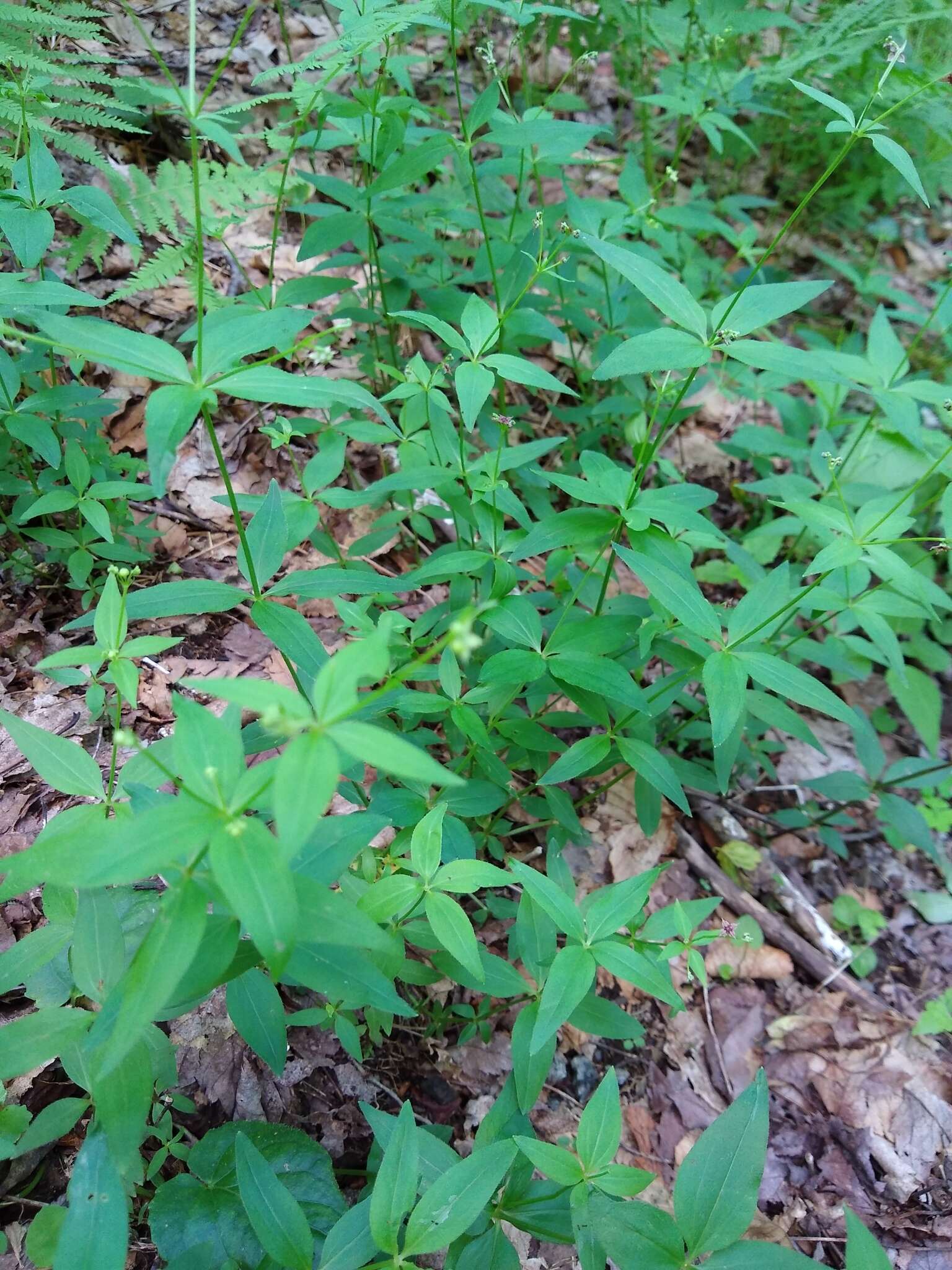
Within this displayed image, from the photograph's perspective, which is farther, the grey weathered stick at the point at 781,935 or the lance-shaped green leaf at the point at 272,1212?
the grey weathered stick at the point at 781,935

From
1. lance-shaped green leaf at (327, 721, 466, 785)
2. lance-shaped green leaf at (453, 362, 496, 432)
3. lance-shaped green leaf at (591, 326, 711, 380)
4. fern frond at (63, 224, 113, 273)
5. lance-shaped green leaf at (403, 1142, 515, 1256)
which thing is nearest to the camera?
lance-shaped green leaf at (327, 721, 466, 785)

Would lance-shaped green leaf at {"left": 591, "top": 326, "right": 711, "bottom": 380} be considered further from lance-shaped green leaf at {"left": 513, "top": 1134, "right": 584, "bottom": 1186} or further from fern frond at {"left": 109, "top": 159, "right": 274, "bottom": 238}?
fern frond at {"left": 109, "top": 159, "right": 274, "bottom": 238}

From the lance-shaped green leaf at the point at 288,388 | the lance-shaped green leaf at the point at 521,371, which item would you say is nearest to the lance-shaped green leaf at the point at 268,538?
the lance-shaped green leaf at the point at 288,388

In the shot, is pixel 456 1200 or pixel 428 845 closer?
pixel 456 1200

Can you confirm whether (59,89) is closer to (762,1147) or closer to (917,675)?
(762,1147)

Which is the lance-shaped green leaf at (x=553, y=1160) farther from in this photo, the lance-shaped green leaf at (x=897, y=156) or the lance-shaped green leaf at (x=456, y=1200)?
the lance-shaped green leaf at (x=897, y=156)

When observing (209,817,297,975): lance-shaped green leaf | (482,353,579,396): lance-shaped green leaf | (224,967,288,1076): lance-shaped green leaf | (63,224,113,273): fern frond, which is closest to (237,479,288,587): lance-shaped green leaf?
(482,353,579,396): lance-shaped green leaf

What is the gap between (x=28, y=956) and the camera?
164 cm

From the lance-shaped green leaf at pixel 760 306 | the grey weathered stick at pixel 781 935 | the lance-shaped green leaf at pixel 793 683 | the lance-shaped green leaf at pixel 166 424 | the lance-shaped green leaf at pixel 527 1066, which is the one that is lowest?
the grey weathered stick at pixel 781 935

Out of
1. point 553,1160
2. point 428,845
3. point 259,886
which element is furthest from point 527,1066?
point 259,886

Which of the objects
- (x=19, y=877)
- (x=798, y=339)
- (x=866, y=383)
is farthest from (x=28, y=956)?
(x=798, y=339)

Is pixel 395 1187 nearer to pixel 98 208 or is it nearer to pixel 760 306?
pixel 760 306

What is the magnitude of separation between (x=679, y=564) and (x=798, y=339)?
12.5 ft

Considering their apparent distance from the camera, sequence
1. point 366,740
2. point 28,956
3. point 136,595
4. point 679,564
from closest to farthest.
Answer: point 366,740, point 28,956, point 136,595, point 679,564
